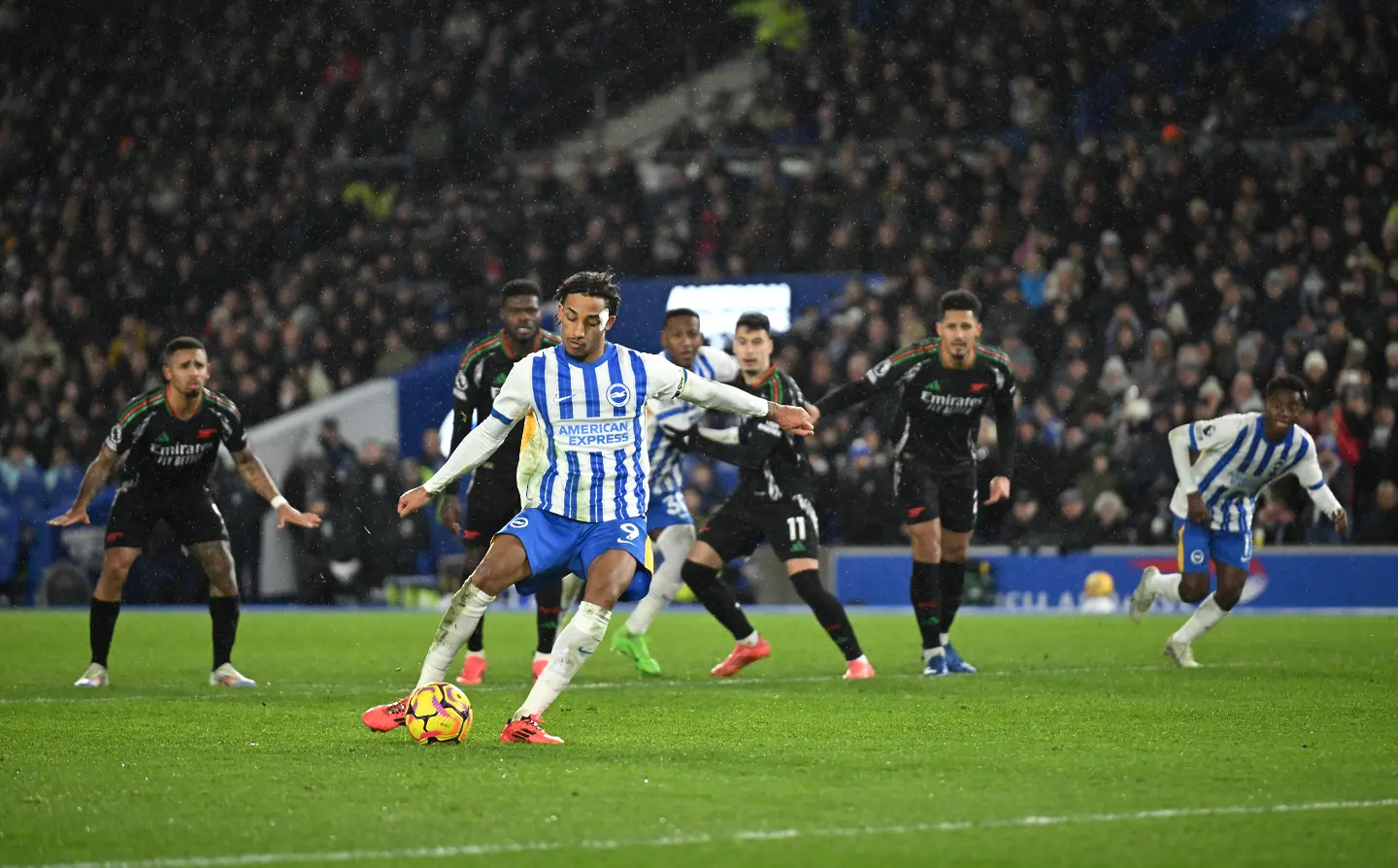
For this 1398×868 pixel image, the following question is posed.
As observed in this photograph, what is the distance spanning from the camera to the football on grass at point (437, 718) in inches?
319

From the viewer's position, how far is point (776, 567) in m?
21.1

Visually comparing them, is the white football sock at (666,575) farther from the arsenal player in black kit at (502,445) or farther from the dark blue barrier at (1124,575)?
the dark blue barrier at (1124,575)

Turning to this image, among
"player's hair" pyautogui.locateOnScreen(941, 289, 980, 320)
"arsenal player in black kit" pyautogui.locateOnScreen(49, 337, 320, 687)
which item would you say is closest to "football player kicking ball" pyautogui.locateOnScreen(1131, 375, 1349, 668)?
"player's hair" pyautogui.locateOnScreen(941, 289, 980, 320)

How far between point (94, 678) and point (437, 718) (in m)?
4.49

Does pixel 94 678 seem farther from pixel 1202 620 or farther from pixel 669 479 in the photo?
pixel 1202 620

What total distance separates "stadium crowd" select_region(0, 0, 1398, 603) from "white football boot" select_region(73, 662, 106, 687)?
33.4 feet

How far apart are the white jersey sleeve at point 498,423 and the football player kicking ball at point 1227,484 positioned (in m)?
5.59

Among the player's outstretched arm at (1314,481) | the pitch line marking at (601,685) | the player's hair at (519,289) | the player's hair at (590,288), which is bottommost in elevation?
→ the pitch line marking at (601,685)

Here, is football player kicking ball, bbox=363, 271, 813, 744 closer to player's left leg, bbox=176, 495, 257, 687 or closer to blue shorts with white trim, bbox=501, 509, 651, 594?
blue shorts with white trim, bbox=501, 509, 651, 594

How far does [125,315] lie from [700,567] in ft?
60.0

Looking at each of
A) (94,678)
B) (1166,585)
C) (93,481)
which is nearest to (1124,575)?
(1166,585)

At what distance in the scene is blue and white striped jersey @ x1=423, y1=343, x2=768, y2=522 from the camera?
27.2 ft

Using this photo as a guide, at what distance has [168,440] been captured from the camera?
1159 cm

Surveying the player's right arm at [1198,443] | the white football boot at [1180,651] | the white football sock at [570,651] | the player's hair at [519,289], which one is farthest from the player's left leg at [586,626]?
the white football boot at [1180,651]
